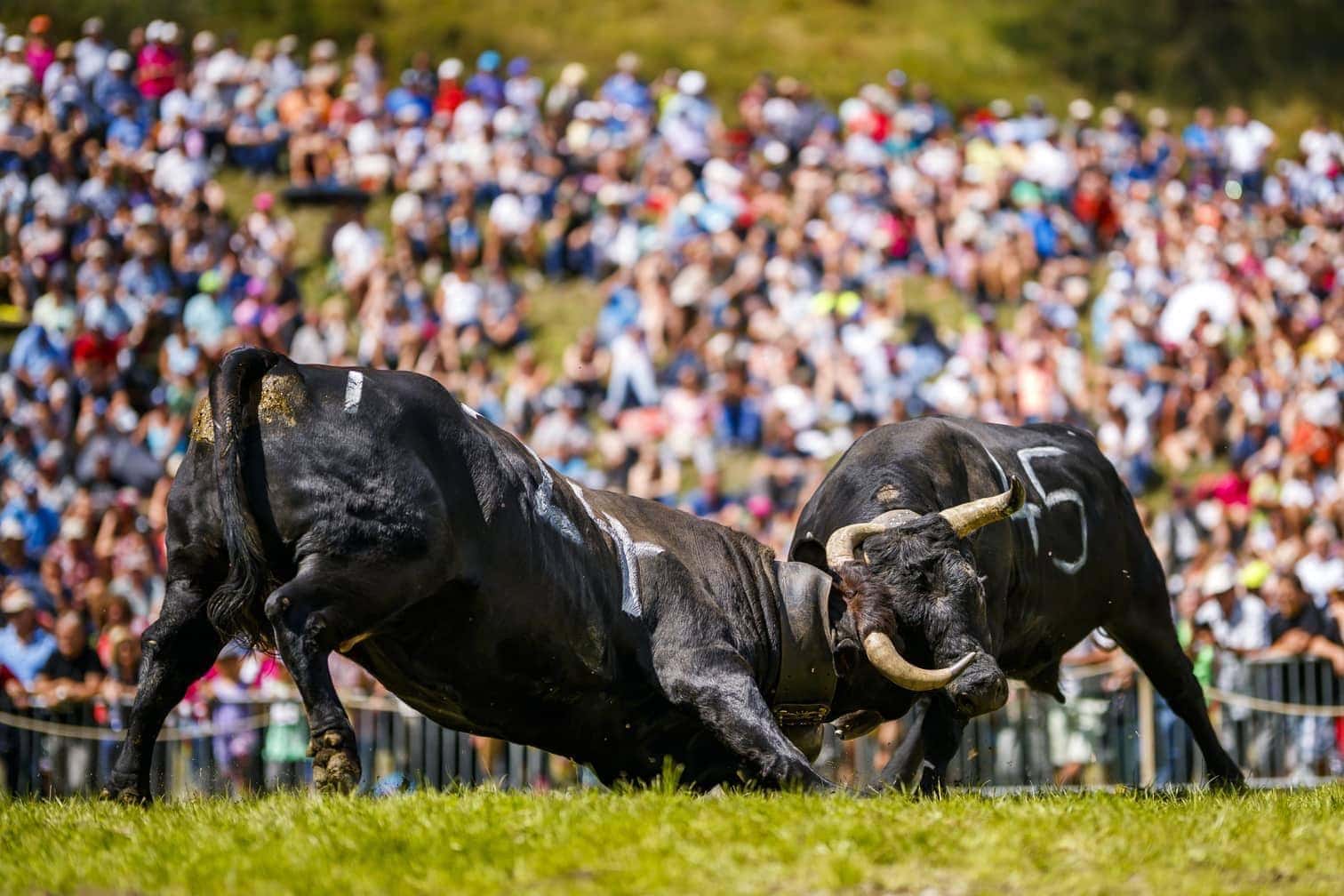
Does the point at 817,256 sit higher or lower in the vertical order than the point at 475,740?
higher

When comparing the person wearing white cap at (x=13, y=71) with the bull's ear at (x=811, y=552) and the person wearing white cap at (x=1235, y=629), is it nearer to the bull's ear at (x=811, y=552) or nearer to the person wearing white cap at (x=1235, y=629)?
the person wearing white cap at (x=1235, y=629)

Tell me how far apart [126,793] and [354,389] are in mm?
1773

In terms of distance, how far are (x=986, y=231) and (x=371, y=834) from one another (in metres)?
16.1

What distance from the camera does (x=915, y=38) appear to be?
33031mm

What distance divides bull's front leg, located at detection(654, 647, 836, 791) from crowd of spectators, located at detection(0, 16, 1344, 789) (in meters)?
7.36

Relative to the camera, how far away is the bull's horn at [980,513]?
749cm

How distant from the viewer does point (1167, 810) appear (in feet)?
20.9

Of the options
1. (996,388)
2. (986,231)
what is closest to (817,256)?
(986,231)

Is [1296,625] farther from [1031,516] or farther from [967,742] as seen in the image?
[1031,516]

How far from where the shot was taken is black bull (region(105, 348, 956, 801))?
6.11 m

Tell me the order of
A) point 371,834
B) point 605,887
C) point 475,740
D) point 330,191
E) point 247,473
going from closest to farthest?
point 605,887 → point 371,834 → point 247,473 → point 475,740 → point 330,191

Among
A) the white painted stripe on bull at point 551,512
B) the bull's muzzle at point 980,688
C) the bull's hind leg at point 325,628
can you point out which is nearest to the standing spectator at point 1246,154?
the bull's muzzle at point 980,688

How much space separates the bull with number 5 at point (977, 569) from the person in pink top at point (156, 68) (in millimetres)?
15549

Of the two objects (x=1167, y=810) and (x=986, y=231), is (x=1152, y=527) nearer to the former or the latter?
(x=986, y=231)
